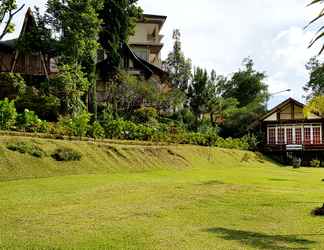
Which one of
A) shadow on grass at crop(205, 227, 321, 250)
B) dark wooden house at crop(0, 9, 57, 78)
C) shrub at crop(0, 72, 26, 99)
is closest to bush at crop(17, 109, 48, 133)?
shrub at crop(0, 72, 26, 99)

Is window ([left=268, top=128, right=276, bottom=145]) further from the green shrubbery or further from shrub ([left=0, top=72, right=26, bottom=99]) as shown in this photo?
shrub ([left=0, top=72, right=26, bottom=99])

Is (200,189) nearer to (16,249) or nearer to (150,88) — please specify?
(16,249)

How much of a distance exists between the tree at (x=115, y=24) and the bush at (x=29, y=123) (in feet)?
56.6

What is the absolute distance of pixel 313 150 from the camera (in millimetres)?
45031

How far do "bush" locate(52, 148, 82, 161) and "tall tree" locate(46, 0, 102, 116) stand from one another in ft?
41.4

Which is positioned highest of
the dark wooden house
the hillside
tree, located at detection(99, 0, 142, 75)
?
tree, located at detection(99, 0, 142, 75)

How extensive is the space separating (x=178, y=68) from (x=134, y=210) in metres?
38.7

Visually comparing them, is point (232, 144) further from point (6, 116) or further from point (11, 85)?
point (6, 116)

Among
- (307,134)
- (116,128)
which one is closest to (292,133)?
(307,134)

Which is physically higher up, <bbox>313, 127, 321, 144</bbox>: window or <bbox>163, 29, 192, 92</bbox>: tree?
<bbox>163, 29, 192, 92</bbox>: tree

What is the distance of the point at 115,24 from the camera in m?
38.1

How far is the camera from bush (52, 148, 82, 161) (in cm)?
1886

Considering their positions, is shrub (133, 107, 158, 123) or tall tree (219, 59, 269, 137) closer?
shrub (133, 107, 158, 123)

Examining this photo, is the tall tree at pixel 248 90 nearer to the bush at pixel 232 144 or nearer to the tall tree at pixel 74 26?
the bush at pixel 232 144
